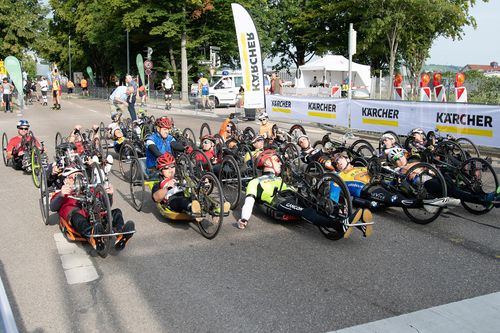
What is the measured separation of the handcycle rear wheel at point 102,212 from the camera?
501 centimetres

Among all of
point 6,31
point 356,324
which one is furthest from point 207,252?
point 6,31

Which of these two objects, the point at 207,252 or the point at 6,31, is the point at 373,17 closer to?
the point at 6,31

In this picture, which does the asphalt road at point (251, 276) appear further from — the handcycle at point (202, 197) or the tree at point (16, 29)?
the tree at point (16, 29)

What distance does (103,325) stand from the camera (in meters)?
3.79

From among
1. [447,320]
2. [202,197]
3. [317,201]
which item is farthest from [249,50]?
[447,320]

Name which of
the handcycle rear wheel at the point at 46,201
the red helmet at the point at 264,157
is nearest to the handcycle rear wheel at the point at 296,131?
the red helmet at the point at 264,157

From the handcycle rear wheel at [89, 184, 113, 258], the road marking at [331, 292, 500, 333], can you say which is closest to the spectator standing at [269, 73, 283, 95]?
the handcycle rear wheel at [89, 184, 113, 258]

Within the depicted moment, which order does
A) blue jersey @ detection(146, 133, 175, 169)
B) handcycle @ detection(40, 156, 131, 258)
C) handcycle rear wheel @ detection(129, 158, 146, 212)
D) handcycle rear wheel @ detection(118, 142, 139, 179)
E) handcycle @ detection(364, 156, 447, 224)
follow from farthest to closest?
handcycle rear wheel @ detection(118, 142, 139, 179) < blue jersey @ detection(146, 133, 175, 169) < handcycle rear wheel @ detection(129, 158, 146, 212) < handcycle @ detection(364, 156, 447, 224) < handcycle @ detection(40, 156, 131, 258)

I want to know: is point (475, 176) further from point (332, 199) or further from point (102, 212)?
point (102, 212)

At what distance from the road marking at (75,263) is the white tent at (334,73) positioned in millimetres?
28423

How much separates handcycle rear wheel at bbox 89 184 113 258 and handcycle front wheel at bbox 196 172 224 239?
3.80 feet

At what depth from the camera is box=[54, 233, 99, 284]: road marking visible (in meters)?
4.73

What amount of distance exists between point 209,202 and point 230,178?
189cm

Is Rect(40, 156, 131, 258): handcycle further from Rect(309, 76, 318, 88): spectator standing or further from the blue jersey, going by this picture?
Rect(309, 76, 318, 88): spectator standing
